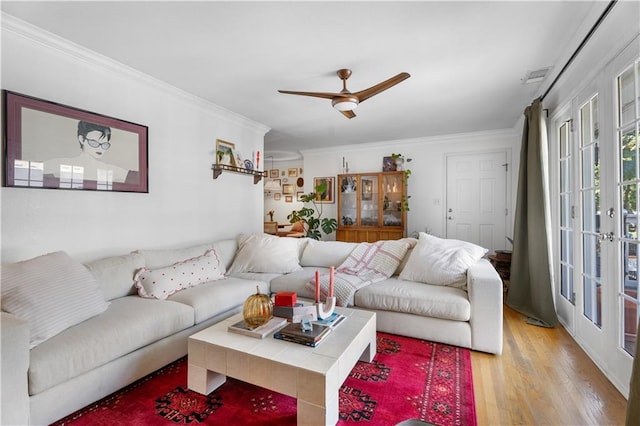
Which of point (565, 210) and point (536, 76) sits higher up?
point (536, 76)

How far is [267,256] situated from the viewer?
123 inches

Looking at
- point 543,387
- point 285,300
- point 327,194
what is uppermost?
point 327,194

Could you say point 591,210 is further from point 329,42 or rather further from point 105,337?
point 105,337

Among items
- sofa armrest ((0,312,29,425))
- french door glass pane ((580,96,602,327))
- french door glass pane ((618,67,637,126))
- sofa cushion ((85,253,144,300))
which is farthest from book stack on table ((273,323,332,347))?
french door glass pane ((618,67,637,126))

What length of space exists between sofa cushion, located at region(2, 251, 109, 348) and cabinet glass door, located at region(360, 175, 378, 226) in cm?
396

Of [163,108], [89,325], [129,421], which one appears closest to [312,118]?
[163,108]

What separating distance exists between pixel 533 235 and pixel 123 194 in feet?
12.6

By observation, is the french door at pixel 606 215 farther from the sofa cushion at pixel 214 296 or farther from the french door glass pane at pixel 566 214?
the sofa cushion at pixel 214 296

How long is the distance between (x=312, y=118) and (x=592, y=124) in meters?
2.77

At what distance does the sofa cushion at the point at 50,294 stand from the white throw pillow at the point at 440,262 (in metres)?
2.41

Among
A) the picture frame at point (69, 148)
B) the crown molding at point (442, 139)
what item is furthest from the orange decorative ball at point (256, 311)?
the crown molding at point (442, 139)

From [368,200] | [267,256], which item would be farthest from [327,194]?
[267,256]

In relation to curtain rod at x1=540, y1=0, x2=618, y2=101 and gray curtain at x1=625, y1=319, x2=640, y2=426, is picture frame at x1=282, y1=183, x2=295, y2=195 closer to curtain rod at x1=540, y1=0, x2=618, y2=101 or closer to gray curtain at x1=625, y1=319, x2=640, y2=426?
curtain rod at x1=540, y1=0, x2=618, y2=101

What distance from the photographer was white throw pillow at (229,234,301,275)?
3.07 metres
